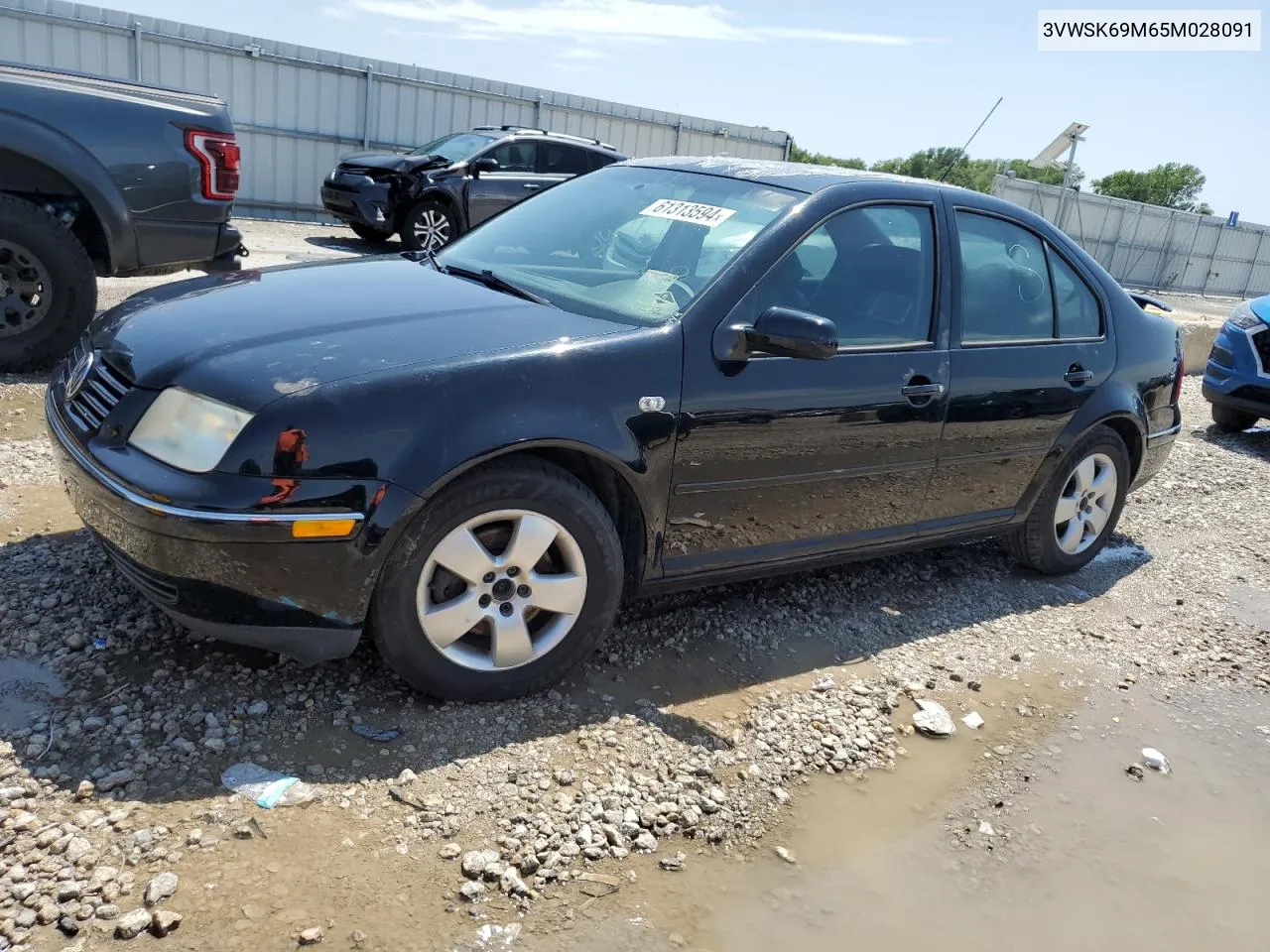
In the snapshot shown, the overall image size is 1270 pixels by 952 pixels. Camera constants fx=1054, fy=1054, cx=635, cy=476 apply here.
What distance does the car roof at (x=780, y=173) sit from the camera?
398cm

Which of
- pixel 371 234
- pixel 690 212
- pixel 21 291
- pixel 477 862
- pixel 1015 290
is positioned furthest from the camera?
pixel 371 234

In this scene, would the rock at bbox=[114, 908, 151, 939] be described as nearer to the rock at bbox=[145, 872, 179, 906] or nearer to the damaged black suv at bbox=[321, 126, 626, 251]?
the rock at bbox=[145, 872, 179, 906]

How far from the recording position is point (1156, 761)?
145 inches

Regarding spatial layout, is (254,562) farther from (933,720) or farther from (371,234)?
(371,234)

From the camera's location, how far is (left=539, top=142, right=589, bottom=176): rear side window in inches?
541

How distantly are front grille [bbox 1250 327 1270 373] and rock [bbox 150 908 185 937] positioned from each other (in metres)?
8.91

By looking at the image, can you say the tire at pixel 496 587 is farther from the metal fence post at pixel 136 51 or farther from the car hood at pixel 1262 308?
the metal fence post at pixel 136 51

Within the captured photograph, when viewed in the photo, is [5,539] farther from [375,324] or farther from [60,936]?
[60,936]

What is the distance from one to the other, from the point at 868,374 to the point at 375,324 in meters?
1.77

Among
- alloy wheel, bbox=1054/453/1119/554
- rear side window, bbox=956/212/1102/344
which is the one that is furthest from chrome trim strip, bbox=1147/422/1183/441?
rear side window, bbox=956/212/1102/344

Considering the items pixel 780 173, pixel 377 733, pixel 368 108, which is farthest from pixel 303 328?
pixel 368 108

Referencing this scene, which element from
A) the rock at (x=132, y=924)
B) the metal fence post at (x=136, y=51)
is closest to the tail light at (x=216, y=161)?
the rock at (x=132, y=924)

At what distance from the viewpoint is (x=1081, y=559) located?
17.1ft

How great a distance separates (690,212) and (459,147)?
34.8 feet
